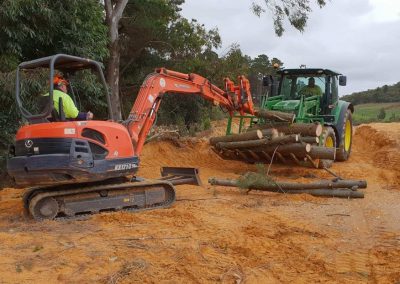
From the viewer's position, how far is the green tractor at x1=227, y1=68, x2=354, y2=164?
509 inches

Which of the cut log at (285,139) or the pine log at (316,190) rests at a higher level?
the cut log at (285,139)

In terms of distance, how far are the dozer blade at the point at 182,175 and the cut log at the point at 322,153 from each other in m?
2.75

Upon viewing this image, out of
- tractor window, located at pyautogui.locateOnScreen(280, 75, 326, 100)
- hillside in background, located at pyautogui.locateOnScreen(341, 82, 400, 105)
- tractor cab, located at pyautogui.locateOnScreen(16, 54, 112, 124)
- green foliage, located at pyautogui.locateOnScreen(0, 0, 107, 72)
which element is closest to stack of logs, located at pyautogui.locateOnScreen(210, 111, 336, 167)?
tractor window, located at pyautogui.locateOnScreen(280, 75, 326, 100)

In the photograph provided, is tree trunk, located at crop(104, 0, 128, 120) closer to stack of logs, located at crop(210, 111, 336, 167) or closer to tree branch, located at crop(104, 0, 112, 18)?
tree branch, located at crop(104, 0, 112, 18)

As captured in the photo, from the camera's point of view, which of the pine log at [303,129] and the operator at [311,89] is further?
the operator at [311,89]

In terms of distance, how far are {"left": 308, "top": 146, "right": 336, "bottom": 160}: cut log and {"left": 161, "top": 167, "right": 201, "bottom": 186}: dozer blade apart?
108 inches

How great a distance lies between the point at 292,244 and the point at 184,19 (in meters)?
16.3

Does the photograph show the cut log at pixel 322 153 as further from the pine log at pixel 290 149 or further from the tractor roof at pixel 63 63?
the tractor roof at pixel 63 63

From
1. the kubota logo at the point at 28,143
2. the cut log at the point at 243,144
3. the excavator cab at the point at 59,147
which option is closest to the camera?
the excavator cab at the point at 59,147

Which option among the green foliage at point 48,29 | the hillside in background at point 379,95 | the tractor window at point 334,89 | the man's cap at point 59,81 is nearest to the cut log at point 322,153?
the tractor window at point 334,89

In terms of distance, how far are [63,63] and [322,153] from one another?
5.86 metres

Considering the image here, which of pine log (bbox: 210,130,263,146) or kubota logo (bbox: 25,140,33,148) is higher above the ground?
pine log (bbox: 210,130,263,146)

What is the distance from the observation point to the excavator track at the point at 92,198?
7.56 metres

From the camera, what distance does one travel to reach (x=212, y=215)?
25.5 feet
